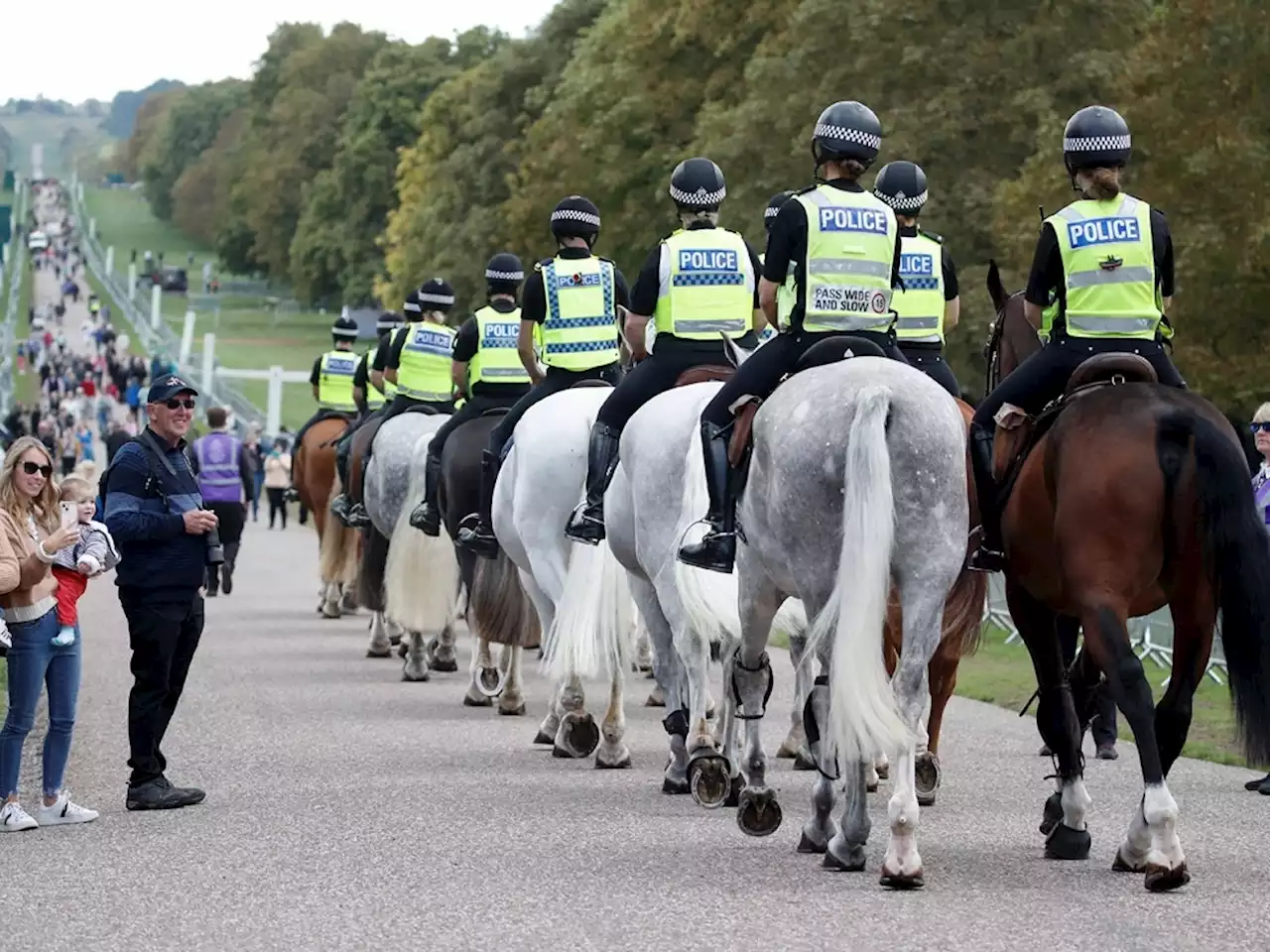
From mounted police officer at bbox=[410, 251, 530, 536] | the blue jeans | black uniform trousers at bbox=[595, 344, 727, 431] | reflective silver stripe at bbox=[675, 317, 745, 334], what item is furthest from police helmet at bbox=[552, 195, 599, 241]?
the blue jeans

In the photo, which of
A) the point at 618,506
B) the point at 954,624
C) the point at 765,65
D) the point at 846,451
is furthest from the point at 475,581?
the point at 765,65

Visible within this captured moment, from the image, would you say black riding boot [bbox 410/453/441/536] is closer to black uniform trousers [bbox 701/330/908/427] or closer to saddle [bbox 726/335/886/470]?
black uniform trousers [bbox 701/330/908/427]

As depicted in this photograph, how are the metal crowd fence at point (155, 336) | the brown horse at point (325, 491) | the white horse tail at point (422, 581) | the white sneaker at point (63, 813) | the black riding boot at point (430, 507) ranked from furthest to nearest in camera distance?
the metal crowd fence at point (155, 336)
the brown horse at point (325, 491)
the white horse tail at point (422, 581)
the black riding boot at point (430, 507)
the white sneaker at point (63, 813)

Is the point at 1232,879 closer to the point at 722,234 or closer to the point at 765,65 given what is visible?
the point at 722,234

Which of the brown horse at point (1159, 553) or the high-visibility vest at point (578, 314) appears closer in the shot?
the brown horse at point (1159, 553)

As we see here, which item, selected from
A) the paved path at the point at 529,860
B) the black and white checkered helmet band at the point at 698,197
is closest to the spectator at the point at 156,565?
the paved path at the point at 529,860

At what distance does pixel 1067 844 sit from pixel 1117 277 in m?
2.21

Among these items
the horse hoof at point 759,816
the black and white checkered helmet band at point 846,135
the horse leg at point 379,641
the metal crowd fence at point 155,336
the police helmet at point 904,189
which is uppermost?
the black and white checkered helmet band at point 846,135

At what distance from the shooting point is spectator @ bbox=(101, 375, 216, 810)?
12.6 metres

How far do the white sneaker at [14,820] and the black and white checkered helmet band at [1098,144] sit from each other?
5290 mm

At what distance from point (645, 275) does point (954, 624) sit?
2.37m

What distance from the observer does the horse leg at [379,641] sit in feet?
75.0

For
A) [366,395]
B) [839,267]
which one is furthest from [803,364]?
[366,395]

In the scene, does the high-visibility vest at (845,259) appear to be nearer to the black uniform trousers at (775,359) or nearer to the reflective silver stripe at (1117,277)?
the black uniform trousers at (775,359)
